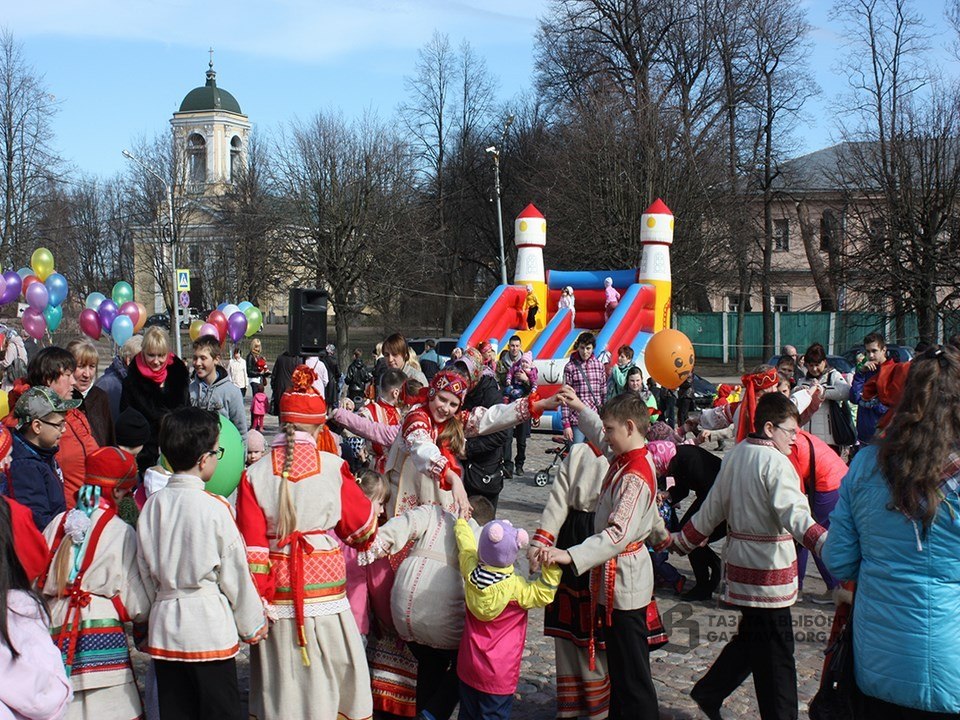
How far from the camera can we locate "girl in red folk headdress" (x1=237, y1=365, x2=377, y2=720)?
14.6 feet

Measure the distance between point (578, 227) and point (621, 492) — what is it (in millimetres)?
28895

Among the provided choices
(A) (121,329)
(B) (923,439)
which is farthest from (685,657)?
(A) (121,329)

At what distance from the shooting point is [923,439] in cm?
331

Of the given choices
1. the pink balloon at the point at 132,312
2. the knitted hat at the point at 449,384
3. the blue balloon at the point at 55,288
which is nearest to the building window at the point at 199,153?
the blue balloon at the point at 55,288

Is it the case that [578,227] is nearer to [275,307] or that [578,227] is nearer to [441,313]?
[441,313]

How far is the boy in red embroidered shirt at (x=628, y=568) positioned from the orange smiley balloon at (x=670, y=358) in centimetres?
489

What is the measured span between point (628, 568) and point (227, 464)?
2.20m

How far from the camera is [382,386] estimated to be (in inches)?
275

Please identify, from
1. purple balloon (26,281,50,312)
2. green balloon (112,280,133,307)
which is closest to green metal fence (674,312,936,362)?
green balloon (112,280,133,307)

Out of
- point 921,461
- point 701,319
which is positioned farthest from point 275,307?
point 921,461

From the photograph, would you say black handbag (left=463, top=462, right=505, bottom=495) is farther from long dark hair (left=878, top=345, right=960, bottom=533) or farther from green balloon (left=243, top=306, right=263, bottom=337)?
green balloon (left=243, top=306, right=263, bottom=337)

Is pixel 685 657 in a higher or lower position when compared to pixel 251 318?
lower

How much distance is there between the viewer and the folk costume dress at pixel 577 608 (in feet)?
16.7

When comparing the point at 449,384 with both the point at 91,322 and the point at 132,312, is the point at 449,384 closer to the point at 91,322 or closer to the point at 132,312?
the point at 132,312
